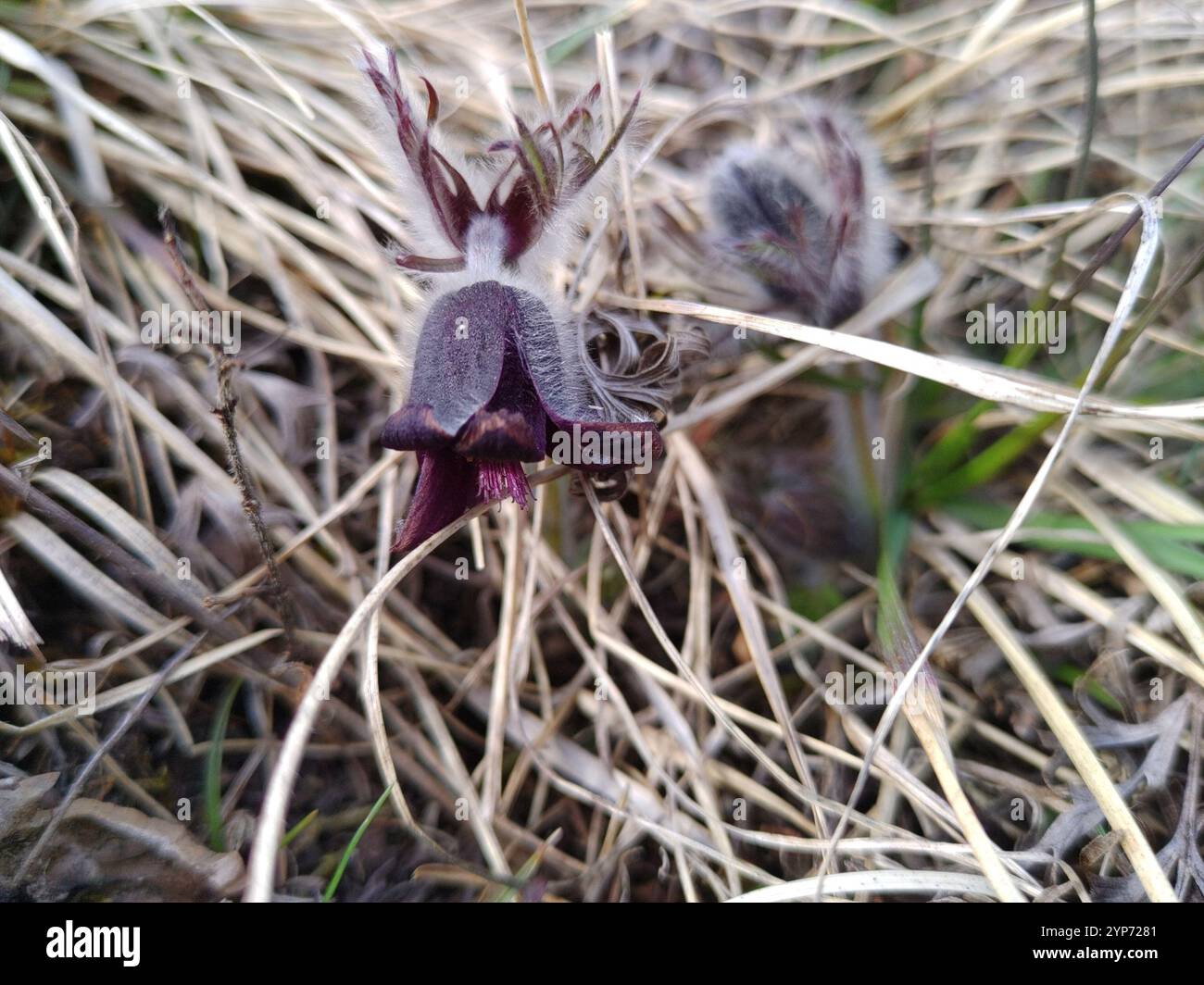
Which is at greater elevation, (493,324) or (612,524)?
(493,324)

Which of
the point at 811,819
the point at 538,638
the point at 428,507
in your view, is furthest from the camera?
the point at 538,638

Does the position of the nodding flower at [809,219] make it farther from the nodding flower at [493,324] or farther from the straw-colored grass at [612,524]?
the nodding flower at [493,324]

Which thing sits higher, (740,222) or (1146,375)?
(740,222)

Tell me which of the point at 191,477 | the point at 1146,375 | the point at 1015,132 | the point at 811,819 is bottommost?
the point at 811,819

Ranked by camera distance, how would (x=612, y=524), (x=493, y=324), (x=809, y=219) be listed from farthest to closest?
(x=612, y=524)
(x=809, y=219)
(x=493, y=324)

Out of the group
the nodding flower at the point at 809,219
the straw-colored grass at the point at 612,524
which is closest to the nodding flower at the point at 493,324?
the straw-colored grass at the point at 612,524

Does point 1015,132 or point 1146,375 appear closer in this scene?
point 1146,375

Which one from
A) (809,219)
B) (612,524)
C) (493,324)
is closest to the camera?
(493,324)
